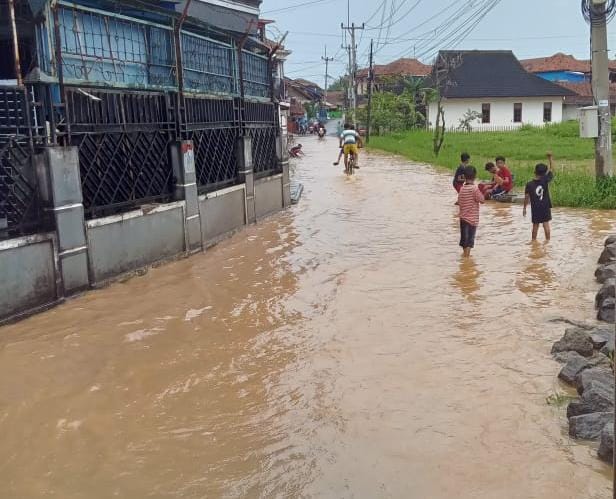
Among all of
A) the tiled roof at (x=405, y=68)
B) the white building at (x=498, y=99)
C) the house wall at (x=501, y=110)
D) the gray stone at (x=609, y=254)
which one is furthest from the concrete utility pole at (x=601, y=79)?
the tiled roof at (x=405, y=68)

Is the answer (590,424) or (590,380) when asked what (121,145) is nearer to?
(590,380)

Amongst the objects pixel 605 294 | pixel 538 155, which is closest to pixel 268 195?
pixel 605 294

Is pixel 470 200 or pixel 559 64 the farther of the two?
pixel 559 64

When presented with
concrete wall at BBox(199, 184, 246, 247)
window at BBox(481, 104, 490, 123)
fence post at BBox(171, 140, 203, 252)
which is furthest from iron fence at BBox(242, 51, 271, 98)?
window at BBox(481, 104, 490, 123)

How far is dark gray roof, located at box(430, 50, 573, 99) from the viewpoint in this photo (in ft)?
165

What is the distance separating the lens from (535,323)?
7398 mm

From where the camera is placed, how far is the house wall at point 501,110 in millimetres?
51000

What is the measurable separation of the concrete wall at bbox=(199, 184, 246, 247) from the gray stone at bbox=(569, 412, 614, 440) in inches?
306

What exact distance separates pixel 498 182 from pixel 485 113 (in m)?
37.4

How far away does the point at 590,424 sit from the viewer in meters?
4.72

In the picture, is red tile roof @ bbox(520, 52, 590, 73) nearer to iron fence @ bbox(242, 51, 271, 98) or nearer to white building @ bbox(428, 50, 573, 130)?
white building @ bbox(428, 50, 573, 130)

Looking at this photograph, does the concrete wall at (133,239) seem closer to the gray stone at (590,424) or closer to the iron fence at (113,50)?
the iron fence at (113,50)

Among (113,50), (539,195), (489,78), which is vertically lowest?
(539,195)

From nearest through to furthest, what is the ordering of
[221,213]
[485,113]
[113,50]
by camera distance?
1. [113,50]
2. [221,213]
3. [485,113]
